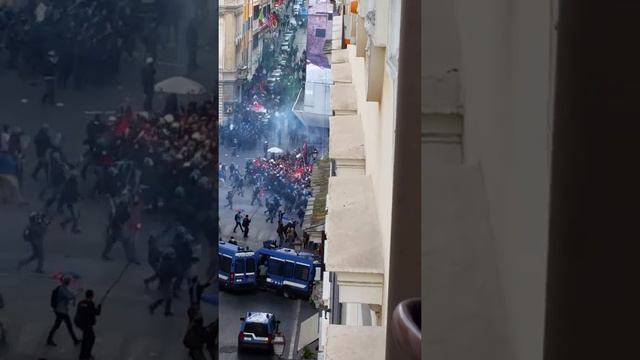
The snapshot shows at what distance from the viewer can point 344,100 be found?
14.4 ft

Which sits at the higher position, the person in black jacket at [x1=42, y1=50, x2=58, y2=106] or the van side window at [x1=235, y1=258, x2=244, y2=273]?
the person in black jacket at [x1=42, y1=50, x2=58, y2=106]

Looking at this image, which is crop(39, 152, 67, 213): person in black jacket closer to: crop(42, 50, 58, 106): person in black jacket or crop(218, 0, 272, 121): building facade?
crop(42, 50, 58, 106): person in black jacket

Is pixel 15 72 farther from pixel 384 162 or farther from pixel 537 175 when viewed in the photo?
pixel 537 175

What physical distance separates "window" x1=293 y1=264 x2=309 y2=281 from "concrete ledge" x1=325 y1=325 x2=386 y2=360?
435cm

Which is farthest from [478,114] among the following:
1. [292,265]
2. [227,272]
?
[292,265]

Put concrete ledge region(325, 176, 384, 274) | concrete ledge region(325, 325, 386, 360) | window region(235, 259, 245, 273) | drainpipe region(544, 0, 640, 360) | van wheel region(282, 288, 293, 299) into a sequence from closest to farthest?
drainpipe region(544, 0, 640, 360)
concrete ledge region(325, 325, 386, 360)
concrete ledge region(325, 176, 384, 274)
window region(235, 259, 245, 273)
van wheel region(282, 288, 293, 299)

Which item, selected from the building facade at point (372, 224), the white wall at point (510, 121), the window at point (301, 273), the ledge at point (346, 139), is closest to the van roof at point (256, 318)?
the window at point (301, 273)

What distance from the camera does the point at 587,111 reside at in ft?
0.91

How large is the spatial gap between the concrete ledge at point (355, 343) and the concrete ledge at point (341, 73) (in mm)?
3191

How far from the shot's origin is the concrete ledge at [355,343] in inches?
60.9

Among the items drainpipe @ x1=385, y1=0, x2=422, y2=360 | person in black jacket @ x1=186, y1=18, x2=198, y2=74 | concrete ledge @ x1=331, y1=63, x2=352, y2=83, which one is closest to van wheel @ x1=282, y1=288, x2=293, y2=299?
concrete ledge @ x1=331, y1=63, x2=352, y2=83

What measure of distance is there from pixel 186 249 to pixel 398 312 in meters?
1.77

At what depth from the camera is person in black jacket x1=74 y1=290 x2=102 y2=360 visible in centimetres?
215

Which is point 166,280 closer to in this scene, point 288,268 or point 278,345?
point 278,345
